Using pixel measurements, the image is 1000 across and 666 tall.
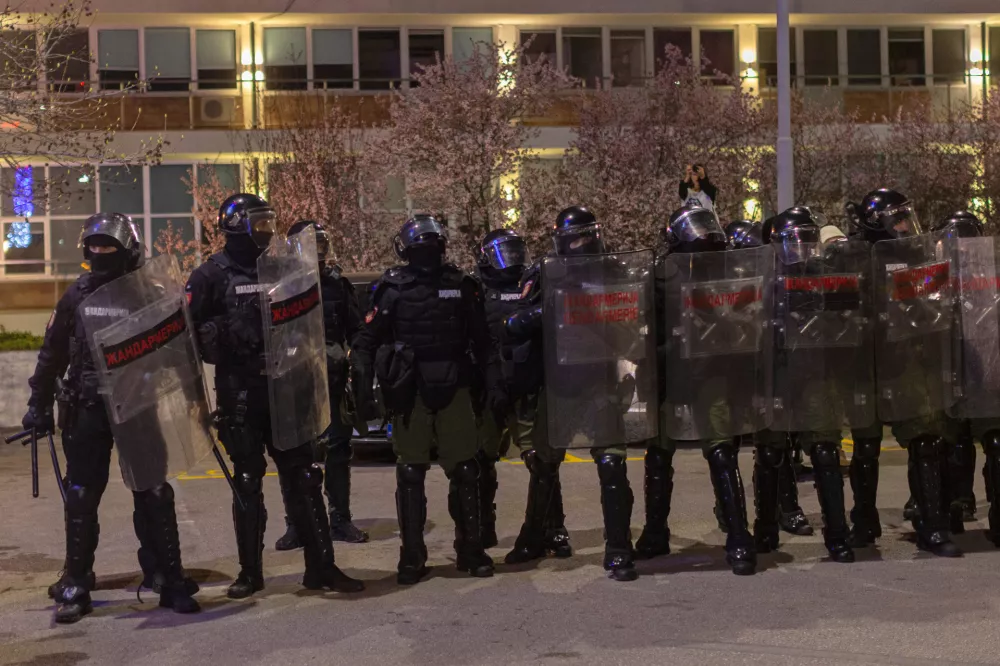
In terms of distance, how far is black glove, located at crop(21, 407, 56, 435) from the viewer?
21.7 ft

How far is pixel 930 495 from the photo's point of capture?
7719 mm

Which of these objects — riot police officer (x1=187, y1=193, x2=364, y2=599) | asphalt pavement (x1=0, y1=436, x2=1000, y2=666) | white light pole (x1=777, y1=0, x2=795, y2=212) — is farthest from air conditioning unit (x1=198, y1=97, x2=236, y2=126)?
riot police officer (x1=187, y1=193, x2=364, y2=599)

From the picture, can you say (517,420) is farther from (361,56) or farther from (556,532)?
(361,56)

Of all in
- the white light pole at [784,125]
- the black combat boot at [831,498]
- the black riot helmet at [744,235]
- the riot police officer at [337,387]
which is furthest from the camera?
the white light pole at [784,125]

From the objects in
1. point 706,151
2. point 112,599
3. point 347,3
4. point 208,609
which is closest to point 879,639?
point 208,609

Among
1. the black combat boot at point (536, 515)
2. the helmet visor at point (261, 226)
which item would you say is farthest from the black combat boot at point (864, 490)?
the helmet visor at point (261, 226)

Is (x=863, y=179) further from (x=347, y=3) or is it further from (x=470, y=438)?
(x=470, y=438)

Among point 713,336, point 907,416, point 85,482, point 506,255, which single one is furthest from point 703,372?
point 85,482

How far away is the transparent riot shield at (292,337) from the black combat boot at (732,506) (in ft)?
7.31

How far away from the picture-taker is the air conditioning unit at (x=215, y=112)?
27.1m

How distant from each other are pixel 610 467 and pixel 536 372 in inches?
26.4

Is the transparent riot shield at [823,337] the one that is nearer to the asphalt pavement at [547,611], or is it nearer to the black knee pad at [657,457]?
the black knee pad at [657,457]

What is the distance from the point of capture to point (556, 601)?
670 centimetres

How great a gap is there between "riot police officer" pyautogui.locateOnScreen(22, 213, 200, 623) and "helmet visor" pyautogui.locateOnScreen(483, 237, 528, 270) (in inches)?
86.3
